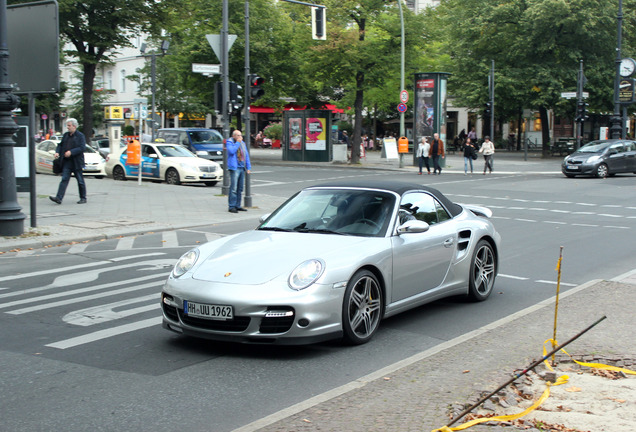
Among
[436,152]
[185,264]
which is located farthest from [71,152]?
[436,152]

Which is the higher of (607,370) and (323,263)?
(323,263)

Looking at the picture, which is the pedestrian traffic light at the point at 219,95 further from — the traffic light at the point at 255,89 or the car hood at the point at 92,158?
the car hood at the point at 92,158

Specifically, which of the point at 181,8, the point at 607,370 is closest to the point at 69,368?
the point at 607,370

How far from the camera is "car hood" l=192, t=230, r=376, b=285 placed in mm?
5680

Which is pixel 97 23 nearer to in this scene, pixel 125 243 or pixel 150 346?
pixel 125 243

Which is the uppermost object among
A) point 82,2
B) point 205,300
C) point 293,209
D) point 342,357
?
point 82,2

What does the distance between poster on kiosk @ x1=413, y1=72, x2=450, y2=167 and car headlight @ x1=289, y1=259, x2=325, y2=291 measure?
31406mm

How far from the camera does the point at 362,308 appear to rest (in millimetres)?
5961

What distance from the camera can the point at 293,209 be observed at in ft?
23.2

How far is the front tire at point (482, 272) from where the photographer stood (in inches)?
297

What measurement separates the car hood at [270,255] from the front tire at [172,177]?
1885 centimetres

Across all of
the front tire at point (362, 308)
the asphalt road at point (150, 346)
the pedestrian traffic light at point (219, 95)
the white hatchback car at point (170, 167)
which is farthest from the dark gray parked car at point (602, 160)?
the front tire at point (362, 308)

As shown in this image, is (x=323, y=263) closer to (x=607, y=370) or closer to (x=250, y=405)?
(x=250, y=405)

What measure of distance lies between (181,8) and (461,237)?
96.6 ft
